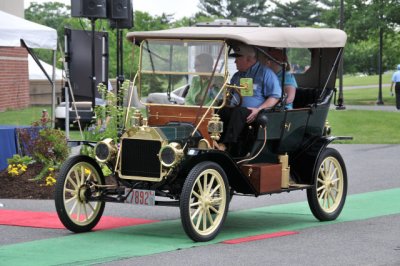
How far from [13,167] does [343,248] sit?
262 inches

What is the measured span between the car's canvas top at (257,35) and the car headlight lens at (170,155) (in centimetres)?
135

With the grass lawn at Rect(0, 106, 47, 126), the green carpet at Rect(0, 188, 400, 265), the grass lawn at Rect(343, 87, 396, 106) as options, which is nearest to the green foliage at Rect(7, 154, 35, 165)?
the green carpet at Rect(0, 188, 400, 265)

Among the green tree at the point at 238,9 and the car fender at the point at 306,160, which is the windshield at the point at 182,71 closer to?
the car fender at the point at 306,160

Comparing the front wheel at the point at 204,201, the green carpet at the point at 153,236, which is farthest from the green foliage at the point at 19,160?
the front wheel at the point at 204,201

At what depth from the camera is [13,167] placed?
15.1 m

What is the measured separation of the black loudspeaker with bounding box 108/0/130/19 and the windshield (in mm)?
6517

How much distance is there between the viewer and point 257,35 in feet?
36.0

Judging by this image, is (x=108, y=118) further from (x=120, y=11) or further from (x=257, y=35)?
(x=257, y=35)

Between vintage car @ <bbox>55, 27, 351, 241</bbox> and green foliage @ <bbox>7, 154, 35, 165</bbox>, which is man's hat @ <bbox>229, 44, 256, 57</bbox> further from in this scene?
green foliage @ <bbox>7, 154, 35, 165</bbox>

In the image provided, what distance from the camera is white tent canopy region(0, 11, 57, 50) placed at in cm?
1648

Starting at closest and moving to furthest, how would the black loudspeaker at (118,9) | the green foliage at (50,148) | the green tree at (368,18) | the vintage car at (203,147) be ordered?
the vintage car at (203,147) < the green foliage at (50,148) < the black loudspeaker at (118,9) < the green tree at (368,18)

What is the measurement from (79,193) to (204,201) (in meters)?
1.42

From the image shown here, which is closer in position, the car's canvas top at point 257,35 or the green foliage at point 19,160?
the car's canvas top at point 257,35

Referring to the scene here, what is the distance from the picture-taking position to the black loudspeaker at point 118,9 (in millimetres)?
17938
